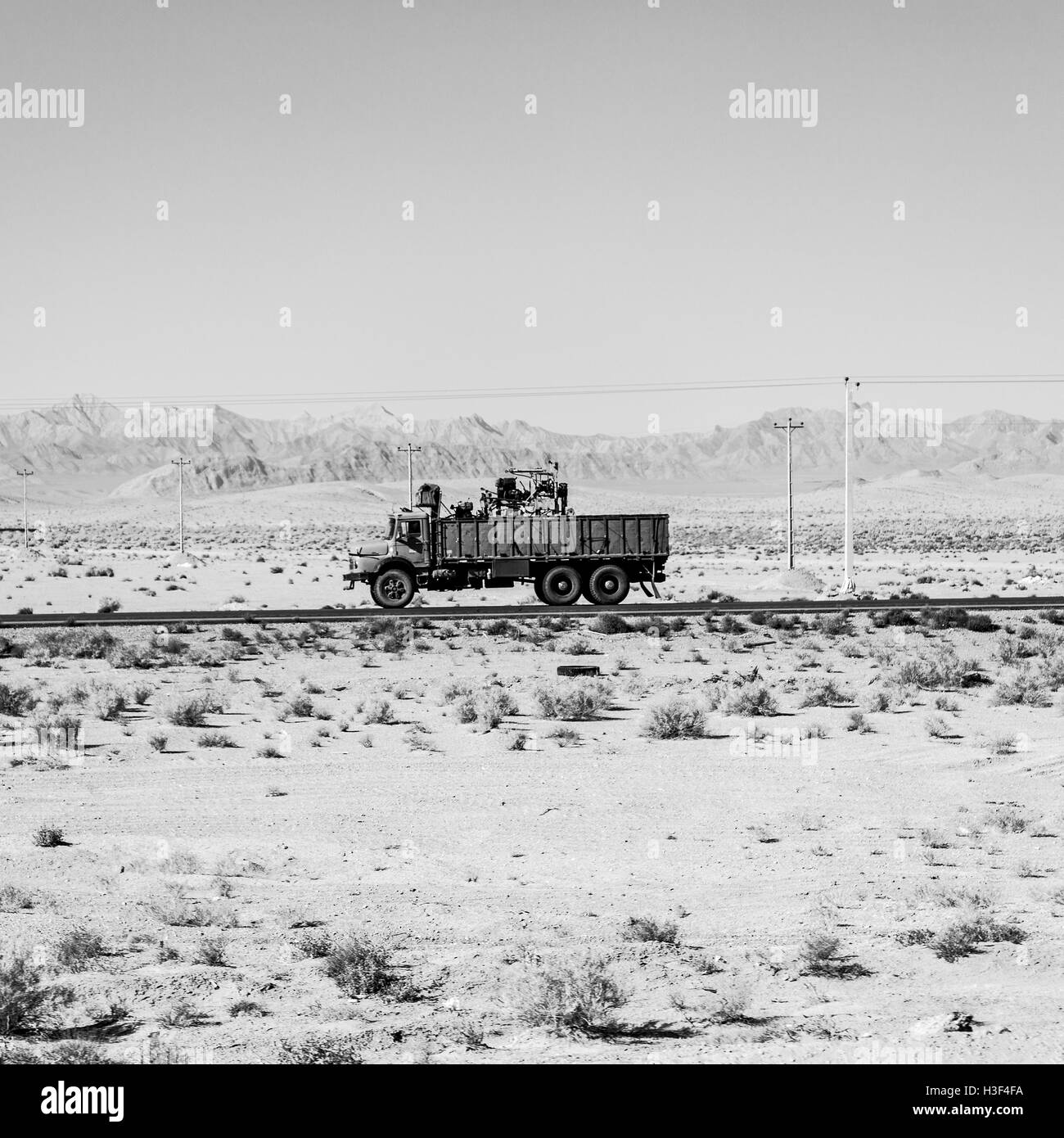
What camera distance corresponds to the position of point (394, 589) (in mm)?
35562

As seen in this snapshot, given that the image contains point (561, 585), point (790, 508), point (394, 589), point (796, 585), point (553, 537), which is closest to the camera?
point (553, 537)

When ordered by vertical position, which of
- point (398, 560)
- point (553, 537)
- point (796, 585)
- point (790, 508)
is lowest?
point (796, 585)

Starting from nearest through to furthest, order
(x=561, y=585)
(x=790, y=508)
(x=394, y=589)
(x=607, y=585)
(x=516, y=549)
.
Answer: (x=516, y=549) < (x=394, y=589) < (x=561, y=585) < (x=607, y=585) < (x=790, y=508)

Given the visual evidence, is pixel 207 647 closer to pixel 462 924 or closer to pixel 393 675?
pixel 393 675

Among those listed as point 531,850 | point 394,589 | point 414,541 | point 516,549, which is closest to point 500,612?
point 516,549

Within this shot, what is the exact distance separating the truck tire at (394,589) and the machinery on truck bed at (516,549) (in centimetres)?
2

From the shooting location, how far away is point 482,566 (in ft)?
114

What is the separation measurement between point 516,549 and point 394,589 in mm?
3663

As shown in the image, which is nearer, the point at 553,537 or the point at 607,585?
the point at 553,537

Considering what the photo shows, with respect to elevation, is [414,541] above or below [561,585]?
above

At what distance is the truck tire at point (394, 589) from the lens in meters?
35.4

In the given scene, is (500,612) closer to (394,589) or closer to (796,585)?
(394,589)
